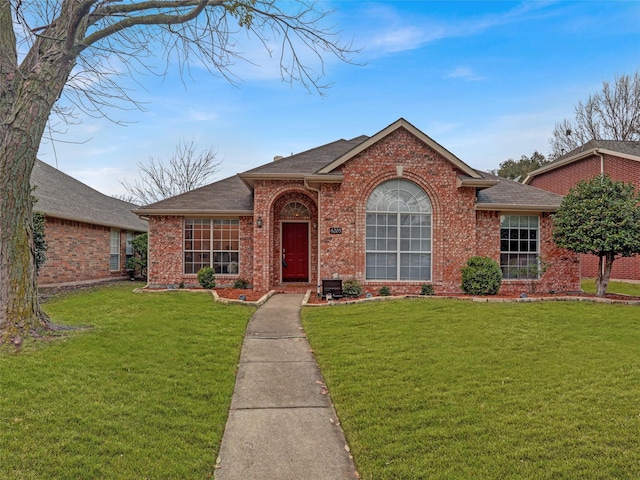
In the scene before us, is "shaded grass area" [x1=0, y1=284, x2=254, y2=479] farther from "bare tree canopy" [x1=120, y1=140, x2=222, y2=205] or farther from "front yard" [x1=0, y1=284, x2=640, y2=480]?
"bare tree canopy" [x1=120, y1=140, x2=222, y2=205]

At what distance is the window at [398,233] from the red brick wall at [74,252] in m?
11.7

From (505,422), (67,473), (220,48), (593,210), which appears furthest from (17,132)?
(593,210)

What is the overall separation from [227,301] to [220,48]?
671 cm

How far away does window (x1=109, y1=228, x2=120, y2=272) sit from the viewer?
18.3m

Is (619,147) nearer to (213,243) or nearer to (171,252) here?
(213,243)

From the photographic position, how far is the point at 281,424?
4.09 m

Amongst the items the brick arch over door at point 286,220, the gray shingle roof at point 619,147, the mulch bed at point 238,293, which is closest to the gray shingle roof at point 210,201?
the brick arch over door at point 286,220

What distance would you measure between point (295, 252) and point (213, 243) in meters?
3.16

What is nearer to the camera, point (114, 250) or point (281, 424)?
point (281, 424)

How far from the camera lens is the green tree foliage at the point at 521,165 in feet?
132

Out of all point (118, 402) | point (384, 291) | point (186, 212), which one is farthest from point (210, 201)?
point (118, 402)

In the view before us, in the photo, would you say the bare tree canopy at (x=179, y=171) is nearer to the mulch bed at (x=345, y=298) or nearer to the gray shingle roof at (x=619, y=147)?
the mulch bed at (x=345, y=298)

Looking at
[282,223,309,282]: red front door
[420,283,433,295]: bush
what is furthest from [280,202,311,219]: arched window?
[420,283,433,295]: bush

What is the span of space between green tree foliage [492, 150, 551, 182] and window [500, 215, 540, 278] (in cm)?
3005
